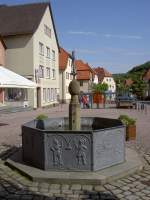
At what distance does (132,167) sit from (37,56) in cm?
3165

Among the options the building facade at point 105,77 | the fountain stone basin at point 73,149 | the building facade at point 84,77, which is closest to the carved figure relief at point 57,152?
the fountain stone basin at point 73,149

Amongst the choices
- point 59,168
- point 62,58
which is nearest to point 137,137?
point 59,168

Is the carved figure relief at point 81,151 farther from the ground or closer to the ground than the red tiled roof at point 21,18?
closer to the ground

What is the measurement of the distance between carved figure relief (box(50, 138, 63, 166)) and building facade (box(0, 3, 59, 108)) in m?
29.6

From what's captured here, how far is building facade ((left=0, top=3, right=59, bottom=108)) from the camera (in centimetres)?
3700

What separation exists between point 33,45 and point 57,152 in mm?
30320

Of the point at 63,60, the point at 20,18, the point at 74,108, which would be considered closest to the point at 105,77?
the point at 63,60

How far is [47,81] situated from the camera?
4322 centimetres

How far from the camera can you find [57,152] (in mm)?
7641

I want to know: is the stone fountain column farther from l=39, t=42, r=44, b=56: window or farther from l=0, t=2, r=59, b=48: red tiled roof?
l=39, t=42, r=44, b=56: window

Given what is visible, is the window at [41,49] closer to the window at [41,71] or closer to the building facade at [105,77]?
the window at [41,71]

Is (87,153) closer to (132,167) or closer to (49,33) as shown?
(132,167)

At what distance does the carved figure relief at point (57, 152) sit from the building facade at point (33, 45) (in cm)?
2958

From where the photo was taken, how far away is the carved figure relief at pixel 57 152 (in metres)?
7.63
